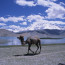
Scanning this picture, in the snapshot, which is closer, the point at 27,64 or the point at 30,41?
the point at 27,64

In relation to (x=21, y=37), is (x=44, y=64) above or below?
below

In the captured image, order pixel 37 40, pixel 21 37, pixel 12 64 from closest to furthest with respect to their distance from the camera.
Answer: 1. pixel 12 64
2. pixel 21 37
3. pixel 37 40

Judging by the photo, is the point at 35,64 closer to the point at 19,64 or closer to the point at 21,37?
the point at 19,64

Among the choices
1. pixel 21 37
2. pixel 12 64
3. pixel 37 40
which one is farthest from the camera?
pixel 37 40

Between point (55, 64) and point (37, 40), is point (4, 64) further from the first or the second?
point (37, 40)

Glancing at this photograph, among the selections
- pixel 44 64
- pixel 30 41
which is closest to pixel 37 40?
pixel 30 41

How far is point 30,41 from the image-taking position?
62.3 ft

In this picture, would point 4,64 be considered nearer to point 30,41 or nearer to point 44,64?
point 44,64

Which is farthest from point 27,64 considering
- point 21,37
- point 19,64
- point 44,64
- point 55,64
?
point 21,37

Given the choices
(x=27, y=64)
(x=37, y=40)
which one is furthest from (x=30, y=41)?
(x=27, y=64)

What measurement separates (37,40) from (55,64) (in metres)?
7.35

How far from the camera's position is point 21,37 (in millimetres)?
18297

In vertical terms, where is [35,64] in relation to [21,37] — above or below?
below

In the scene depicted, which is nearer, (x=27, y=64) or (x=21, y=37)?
(x=27, y=64)
